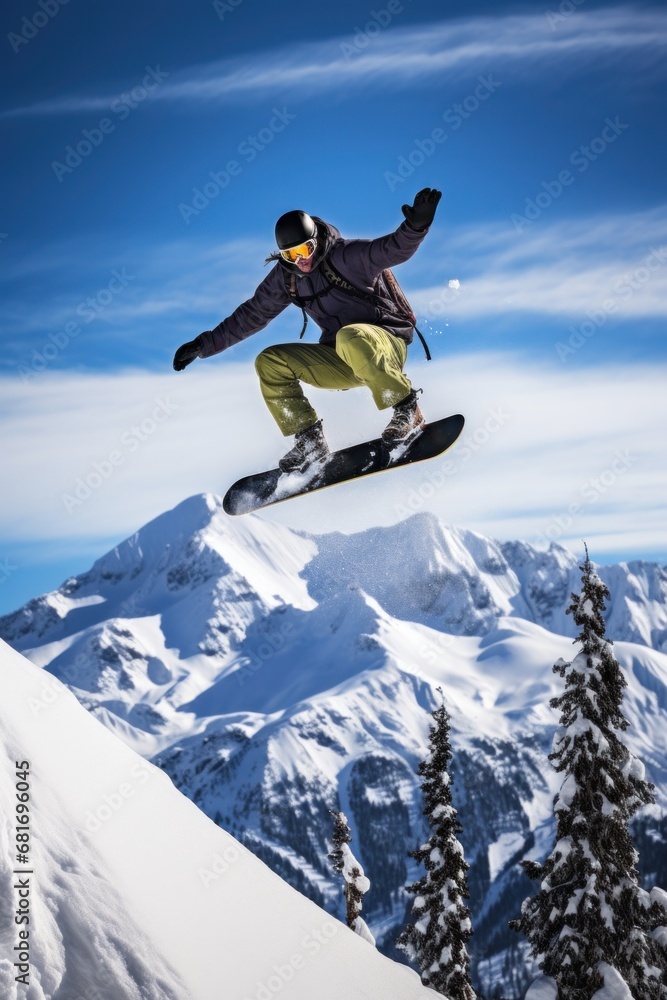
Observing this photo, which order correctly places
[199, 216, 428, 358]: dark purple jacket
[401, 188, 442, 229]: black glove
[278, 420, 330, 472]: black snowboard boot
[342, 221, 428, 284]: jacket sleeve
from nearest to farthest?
[401, 188, 442, 229]: black glove, [342, 221, 428, 284]: jacket sleeve, [199, 216, 428, 358]: dark purple jacket, [278, 420, 330, 472]: black snowboard boot

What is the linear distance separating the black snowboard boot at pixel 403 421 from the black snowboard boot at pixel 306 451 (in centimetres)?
84

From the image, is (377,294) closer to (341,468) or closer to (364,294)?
(364,294)

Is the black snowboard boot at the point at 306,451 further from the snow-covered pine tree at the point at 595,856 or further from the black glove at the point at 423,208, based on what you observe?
the snow-covered pine tree at the point at 595,856

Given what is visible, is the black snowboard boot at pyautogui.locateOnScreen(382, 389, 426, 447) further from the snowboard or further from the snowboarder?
the snowboard

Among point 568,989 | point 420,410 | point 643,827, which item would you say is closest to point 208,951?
point 420,410

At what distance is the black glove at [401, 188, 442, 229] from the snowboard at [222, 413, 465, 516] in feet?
8.28

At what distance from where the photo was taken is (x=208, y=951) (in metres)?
8.34

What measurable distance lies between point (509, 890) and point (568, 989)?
190413 millimetres

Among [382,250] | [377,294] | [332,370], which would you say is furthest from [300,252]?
[332,370]

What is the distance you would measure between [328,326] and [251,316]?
2.57 feet

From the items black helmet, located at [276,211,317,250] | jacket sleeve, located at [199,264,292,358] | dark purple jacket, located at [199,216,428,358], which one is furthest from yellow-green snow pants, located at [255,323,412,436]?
black helmet, located at [276,211,317,250]

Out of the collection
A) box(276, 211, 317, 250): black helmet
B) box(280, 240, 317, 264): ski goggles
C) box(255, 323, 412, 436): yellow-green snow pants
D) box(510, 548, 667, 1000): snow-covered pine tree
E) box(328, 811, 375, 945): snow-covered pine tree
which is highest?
box(276, 211, 317, 250): black helmet

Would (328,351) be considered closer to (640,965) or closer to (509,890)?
(640,965)

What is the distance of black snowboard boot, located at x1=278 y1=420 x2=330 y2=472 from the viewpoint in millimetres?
9672
